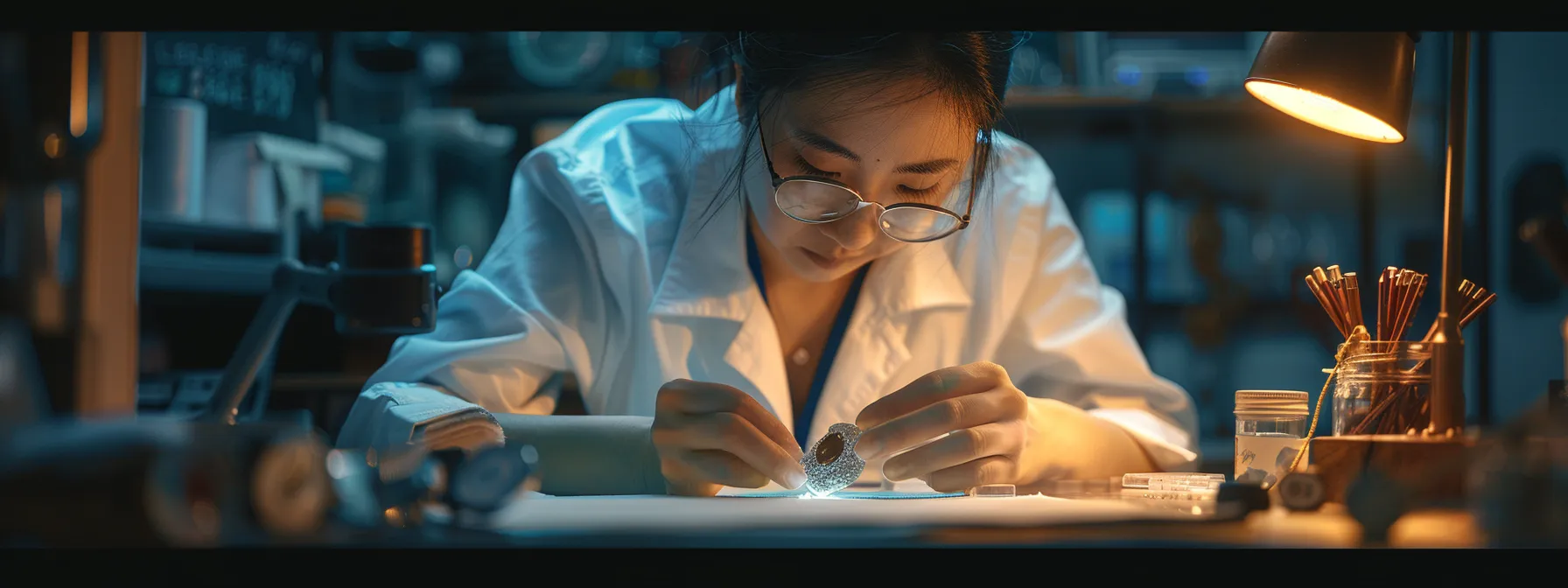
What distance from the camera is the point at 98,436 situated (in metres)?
0.46

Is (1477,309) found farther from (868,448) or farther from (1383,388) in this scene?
(868,448)

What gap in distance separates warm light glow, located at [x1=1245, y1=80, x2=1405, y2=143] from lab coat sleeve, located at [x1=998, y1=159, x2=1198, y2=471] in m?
0.49

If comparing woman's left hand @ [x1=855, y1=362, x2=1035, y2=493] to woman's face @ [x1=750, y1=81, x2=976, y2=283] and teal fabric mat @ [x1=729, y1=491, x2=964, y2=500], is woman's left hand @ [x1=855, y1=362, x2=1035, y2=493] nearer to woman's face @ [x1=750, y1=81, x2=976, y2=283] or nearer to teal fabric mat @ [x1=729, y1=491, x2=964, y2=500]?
teal fabric mat @ [x1=729, y1=491, x2=964, y2=500]

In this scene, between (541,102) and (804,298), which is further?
(541,102)

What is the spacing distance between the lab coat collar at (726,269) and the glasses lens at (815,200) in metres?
0.27

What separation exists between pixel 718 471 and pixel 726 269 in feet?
1.67

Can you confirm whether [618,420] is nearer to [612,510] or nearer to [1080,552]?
[612,510]

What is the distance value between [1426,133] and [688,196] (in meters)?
2.55

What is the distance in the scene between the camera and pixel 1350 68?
0.81 metres

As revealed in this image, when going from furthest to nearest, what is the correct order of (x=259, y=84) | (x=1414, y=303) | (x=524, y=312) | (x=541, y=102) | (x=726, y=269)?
(x=541, y=102), (x=259, y=84), (x=726, y=269), (x=524, y=312), (x=1414, y=303)

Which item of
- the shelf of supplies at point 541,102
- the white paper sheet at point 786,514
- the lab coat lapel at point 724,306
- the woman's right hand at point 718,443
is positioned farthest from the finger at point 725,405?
the shelf of supplies at point 541,102

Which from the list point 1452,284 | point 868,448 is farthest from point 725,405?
point 1452,284

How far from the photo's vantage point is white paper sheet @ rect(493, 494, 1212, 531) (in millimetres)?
551

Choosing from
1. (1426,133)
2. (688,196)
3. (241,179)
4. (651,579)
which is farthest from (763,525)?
(1426,133)
